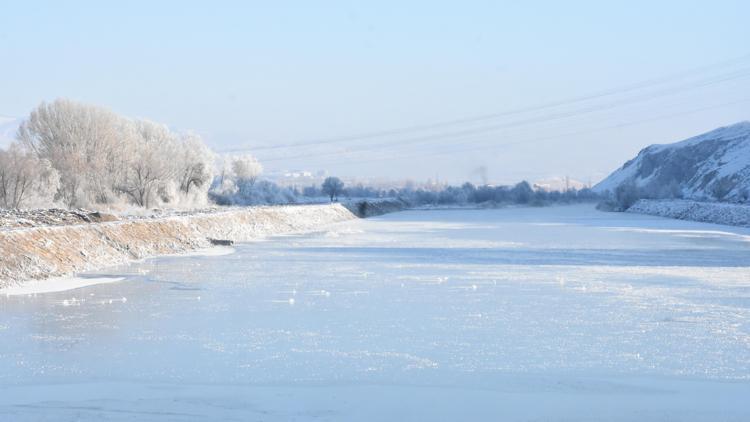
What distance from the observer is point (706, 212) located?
206ft

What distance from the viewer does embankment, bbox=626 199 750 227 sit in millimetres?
54781

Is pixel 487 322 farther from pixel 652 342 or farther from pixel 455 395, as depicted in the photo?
pixel 455 395

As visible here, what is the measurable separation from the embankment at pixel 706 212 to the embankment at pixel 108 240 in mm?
29374

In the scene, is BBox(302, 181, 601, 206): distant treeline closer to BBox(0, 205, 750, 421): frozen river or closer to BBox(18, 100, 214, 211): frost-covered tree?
BBox(18, 100, 214, 211): frost-covered tree

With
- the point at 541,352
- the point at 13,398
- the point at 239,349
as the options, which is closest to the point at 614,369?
the point at 541,352

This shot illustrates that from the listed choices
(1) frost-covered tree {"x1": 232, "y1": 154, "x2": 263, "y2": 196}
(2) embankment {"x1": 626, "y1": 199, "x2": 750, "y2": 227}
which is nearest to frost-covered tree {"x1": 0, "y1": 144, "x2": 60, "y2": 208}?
(2) embankment {"x1": 626, "y1": 199, "x2": 750, "y2": 227}

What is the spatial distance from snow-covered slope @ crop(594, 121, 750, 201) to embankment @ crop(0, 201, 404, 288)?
245 feet

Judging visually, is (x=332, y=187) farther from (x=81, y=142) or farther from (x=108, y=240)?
(x=108, y=240)

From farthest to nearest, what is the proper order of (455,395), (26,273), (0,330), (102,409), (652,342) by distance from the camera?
(26,273), (0,330), (652,342), (455,395), (102,409)

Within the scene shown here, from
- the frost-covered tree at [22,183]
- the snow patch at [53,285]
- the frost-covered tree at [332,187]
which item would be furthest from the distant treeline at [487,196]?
the snow patch at [53,285]

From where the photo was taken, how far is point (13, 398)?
834 cm

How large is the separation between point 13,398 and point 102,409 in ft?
3.45

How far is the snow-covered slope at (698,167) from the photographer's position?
368ft

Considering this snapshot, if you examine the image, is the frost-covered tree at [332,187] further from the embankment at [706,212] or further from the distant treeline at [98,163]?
the embankment at [706,212]
